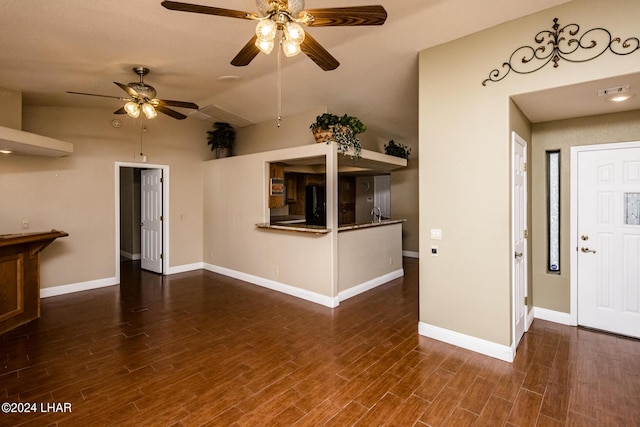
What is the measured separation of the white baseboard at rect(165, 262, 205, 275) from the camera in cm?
607

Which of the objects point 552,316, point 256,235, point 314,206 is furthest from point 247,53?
point 314,206

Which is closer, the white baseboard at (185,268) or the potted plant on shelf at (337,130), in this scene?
the potted plant on shelf at (337,130)

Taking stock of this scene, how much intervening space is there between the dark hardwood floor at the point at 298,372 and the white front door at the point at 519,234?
28 cm

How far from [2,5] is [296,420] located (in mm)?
3659

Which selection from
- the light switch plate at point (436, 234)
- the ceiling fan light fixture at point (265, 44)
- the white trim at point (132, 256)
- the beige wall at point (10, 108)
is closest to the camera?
the ceiling fan light fixture at point (265, 44)

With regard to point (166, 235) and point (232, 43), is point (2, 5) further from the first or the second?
point (166, 235)

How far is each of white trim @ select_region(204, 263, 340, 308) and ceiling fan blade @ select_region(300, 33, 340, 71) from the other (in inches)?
117

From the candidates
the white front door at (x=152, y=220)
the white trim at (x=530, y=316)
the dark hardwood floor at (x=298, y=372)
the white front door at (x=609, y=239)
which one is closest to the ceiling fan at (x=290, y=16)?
the dark hardwood floor at (x=298, y=372)

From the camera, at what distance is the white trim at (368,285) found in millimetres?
4480

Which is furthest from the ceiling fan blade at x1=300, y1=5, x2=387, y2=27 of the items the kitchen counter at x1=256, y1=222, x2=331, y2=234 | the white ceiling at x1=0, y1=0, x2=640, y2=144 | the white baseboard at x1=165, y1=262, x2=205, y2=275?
the white baseboard at x1=165, y1=262, x2=205, y2=275

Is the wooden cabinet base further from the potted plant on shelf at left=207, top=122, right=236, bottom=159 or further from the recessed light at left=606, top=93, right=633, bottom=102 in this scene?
the recessed light at left=606, top=93, right=633, bottom=102

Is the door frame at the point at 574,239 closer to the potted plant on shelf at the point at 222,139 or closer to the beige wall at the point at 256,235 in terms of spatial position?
the beige wall at the point at 256,235

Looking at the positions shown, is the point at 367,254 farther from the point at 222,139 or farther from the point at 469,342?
the point at 222,139

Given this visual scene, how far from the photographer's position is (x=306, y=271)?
178 inches
